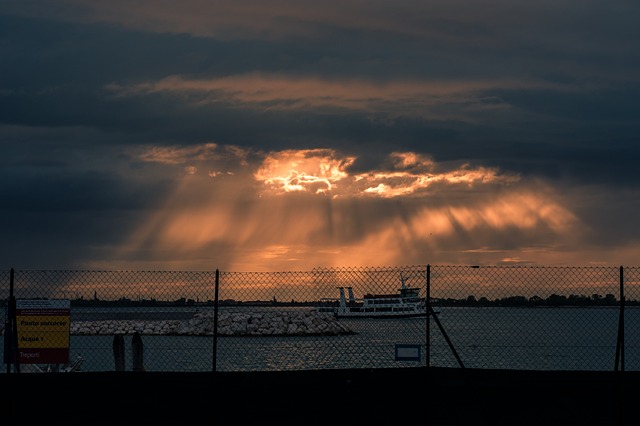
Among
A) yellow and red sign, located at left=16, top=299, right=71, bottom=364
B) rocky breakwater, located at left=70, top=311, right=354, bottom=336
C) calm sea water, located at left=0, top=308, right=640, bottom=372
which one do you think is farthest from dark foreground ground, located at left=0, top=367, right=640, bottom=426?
rocky breakwater, located at left=70, top=311, right=354, bottom=336

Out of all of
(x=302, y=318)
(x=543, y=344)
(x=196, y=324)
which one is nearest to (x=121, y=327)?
(x=196, y=324)

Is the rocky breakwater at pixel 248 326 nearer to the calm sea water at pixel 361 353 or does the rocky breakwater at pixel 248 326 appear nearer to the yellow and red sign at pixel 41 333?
the calm sea water at pixel 361 353

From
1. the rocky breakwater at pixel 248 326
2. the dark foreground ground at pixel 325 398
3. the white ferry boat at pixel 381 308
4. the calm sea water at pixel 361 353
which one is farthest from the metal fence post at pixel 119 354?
the white ferry boat at pixel 381 308

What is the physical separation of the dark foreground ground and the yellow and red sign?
1.25 metres

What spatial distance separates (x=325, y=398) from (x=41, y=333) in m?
6.31

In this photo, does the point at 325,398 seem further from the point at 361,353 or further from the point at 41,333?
the point at 361,353

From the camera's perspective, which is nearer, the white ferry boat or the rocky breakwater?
the rocky breakwater

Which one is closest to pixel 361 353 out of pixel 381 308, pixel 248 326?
pixel 248 326

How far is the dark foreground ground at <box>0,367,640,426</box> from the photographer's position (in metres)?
18.6

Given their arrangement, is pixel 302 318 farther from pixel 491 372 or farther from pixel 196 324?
pixel 491 372

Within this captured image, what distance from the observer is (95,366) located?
83750 mm

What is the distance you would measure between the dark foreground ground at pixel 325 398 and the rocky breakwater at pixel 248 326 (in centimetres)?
10875

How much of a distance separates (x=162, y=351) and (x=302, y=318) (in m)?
34.5

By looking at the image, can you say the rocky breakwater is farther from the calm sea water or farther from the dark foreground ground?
the dark foreground ground
